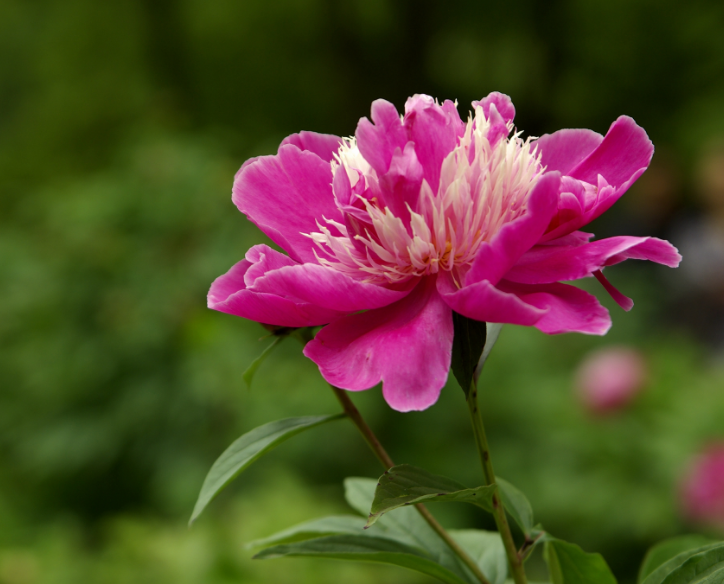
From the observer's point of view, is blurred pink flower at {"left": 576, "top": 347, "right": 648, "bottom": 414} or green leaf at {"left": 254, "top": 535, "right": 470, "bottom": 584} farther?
blurred pink flower at {"left": 576, "top": 347, "right": 648, "bottom": 414}

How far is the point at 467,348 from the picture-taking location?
0.39m

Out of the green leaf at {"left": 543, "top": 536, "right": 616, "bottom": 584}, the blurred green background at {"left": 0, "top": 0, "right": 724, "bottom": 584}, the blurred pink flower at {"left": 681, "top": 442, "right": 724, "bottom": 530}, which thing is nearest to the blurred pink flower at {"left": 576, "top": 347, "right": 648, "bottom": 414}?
the blurred green background at {"left": 0, "top": 0, "right": 724, "bottom": 584}

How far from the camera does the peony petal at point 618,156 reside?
1.42 ft

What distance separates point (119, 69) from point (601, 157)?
609 centimetres

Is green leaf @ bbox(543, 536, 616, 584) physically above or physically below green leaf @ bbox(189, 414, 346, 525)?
below

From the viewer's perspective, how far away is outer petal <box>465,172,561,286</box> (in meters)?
0.35

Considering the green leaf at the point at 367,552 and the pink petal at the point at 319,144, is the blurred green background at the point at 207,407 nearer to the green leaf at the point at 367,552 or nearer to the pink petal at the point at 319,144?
the green leaf at the point at 367,552

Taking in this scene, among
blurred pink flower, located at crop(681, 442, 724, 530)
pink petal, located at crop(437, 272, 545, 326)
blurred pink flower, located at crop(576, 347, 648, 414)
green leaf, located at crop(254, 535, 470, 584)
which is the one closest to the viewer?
pink petal, located at crop(437, 272, 545, 326)

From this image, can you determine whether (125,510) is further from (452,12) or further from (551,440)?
(452,12)

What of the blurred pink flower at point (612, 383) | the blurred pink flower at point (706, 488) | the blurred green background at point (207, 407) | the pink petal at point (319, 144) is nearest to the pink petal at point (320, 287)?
the pink petal at point (319, 144)

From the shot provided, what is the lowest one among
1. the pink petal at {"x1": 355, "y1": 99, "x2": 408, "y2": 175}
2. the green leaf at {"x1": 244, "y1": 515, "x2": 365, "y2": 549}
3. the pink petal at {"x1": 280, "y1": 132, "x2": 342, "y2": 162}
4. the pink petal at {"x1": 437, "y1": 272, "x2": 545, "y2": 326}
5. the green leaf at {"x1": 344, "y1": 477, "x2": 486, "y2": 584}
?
the green leaf at {"x1": 344, "y1": 477, "x2": 486, "y2": 584}

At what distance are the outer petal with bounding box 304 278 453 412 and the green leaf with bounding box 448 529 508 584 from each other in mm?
201

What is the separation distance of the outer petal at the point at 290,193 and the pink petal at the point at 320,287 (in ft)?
0.21

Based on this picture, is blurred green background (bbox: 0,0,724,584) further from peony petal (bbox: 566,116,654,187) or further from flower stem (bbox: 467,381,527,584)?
peony petal (bbox: 566,116,654,187)
